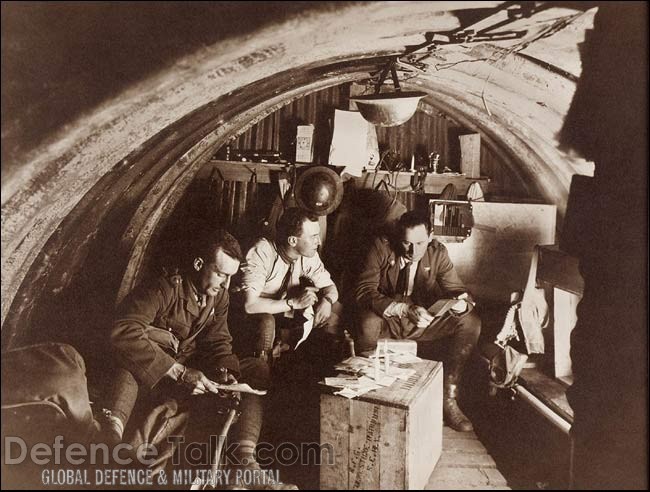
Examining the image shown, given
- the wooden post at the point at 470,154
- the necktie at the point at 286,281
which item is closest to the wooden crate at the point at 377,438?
the necktie at the point at 286,281

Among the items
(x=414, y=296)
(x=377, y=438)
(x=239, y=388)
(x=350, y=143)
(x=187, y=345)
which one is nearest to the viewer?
(x=377, y=438)

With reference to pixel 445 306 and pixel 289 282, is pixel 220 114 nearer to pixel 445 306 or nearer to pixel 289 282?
pixel 289 282

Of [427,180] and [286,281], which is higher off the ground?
[427,180]

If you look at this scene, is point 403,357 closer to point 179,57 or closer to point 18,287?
point 179,57

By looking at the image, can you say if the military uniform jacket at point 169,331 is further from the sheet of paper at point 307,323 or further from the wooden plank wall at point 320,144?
the wooden plank wall at point 320,144

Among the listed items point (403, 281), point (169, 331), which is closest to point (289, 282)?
point (403, 281)

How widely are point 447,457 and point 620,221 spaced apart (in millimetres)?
2299

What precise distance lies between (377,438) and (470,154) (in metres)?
3.89

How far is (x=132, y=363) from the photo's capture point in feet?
11.6

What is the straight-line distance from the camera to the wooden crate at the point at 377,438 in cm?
297

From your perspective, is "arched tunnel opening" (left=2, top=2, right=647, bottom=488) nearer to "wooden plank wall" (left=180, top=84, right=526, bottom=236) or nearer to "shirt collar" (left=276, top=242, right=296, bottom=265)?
"wooden plank wall" (left=180, top=84, right=526, bottom=236)

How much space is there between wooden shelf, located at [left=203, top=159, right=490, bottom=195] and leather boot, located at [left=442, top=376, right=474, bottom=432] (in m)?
2.34

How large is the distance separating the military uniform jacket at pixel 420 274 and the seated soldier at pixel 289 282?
473mm

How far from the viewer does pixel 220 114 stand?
4555 mm
